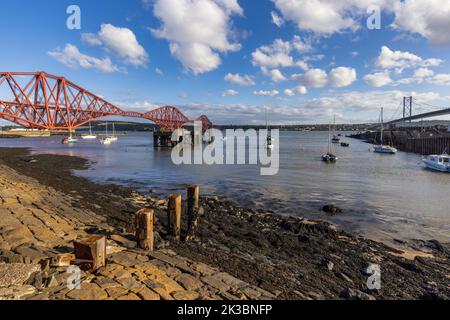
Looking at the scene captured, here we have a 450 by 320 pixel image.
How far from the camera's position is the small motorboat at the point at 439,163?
112 ft

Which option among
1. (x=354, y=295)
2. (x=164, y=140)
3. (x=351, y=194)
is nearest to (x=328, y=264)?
(x=354, y=295)

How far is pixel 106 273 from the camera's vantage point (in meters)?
5.74

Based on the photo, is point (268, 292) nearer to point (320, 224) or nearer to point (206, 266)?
point (206, 266)

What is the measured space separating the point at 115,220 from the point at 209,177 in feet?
55.8

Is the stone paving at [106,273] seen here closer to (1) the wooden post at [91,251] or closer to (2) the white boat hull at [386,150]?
(1) the wooden post at [91,251]

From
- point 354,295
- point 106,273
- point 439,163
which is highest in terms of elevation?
point 106,273

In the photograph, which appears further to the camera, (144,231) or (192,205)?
(192,205)

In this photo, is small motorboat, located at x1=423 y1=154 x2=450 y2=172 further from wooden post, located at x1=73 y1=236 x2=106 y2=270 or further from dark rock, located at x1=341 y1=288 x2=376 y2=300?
wooden post, located at x1=73 y1=236 x2=106 y2=270

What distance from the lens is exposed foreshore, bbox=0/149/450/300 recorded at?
5402mm

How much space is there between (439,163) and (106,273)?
41.2 metres

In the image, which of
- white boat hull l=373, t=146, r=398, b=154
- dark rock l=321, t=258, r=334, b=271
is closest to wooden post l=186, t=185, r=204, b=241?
dark rock l=321, t=258, r=334, b=271

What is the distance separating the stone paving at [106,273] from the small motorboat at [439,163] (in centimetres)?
A: 3837

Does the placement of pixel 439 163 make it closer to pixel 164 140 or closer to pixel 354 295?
pixel 354 295

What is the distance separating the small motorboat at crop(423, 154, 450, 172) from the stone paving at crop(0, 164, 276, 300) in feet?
126
